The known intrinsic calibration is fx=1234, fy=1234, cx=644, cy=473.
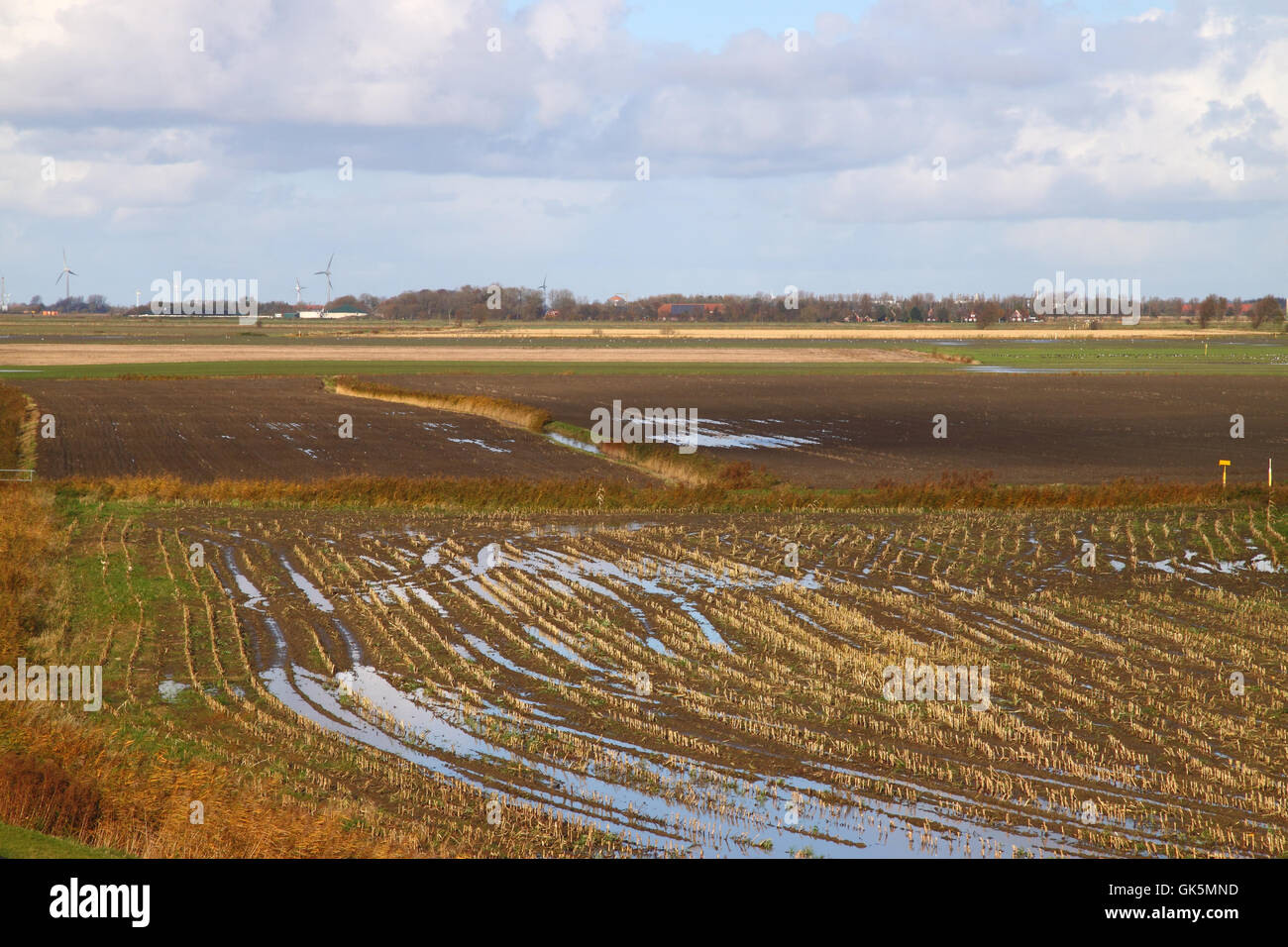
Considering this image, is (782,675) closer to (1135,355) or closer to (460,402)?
(460,402)

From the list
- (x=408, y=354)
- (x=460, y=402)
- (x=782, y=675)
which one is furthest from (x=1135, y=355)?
(x=782, y=675)

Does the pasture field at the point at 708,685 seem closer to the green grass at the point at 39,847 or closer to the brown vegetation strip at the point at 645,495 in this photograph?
the green grass at the point at 39,847

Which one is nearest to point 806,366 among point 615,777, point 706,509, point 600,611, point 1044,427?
point 1044,427

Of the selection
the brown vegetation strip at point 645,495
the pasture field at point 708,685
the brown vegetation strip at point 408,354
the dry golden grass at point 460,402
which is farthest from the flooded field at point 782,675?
the brown vegetation strip at point 408,354

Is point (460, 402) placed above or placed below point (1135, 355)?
below

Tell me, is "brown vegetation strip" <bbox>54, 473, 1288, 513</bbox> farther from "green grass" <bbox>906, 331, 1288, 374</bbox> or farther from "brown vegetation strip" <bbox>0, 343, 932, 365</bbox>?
"brown vegetation strip" <bbox>0, 343, 932, 365</bbox>

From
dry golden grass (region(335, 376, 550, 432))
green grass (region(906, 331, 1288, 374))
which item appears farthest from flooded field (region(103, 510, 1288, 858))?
green grass (region(906, 331, 1288, 374))
